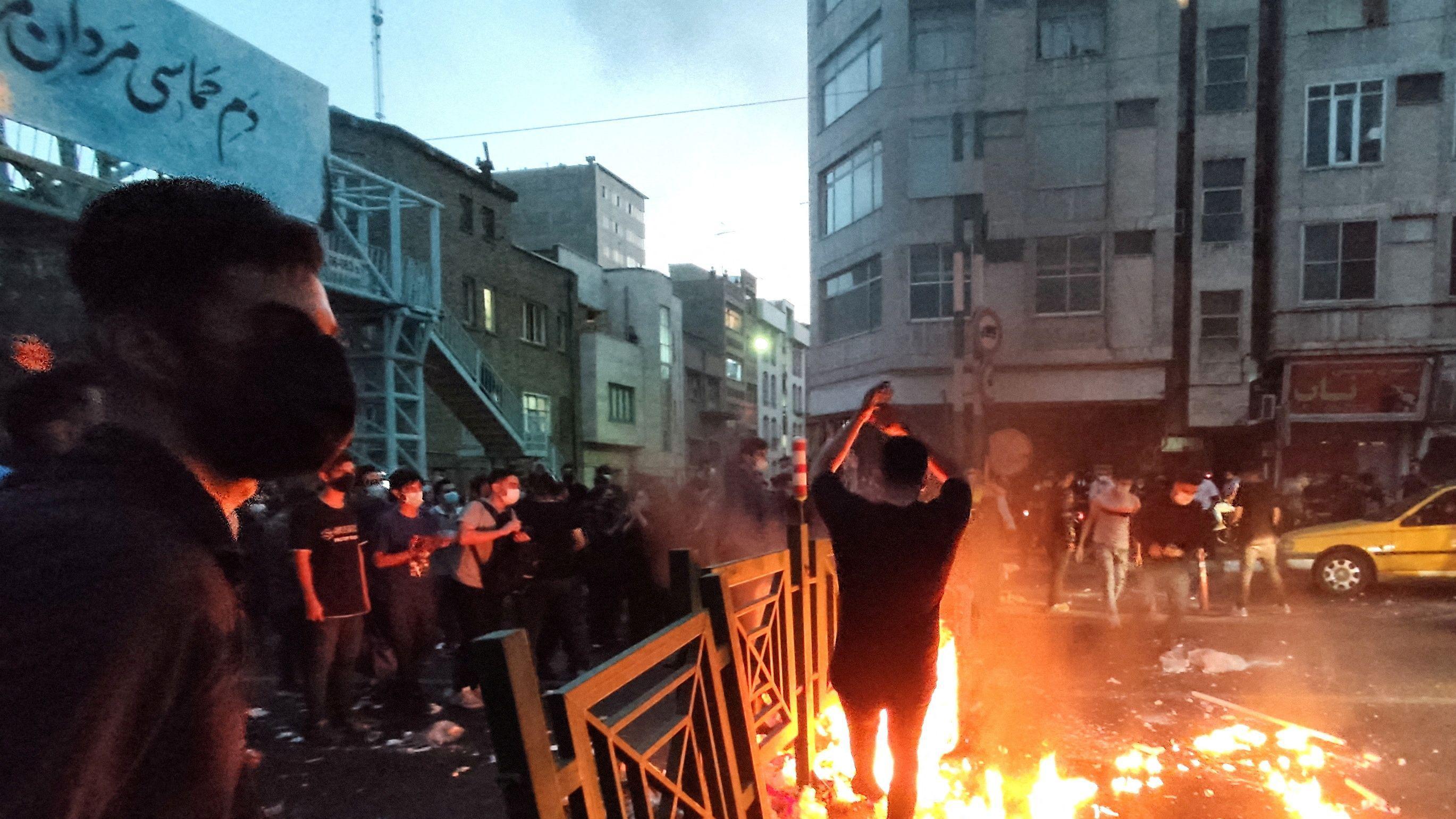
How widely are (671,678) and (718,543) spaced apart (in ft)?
16.2

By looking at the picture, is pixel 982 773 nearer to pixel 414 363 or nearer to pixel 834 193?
pixel 414 363

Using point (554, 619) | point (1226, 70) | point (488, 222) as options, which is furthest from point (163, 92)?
point (1226, 70)

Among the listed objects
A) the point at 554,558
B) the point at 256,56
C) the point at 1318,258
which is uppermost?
the point at 256,56

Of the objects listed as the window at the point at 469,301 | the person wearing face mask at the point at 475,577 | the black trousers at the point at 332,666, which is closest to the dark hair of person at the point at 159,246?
the black trousers at the point at 332,666

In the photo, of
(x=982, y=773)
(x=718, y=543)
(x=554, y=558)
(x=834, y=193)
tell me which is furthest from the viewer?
(x=834, y=193)

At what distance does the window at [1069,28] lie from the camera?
2250 cm

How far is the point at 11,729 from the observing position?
77 centimetres

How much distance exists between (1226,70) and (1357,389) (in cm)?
963

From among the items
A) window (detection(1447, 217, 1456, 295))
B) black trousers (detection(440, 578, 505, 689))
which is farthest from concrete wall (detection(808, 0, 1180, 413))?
black trousers (detection(440, 578, 505, 689))

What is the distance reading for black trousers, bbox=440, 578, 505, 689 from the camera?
678cm

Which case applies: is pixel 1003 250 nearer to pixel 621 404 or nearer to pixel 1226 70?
pixel 1226 70

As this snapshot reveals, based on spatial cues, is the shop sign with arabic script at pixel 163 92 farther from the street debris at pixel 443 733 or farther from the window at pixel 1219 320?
the window at pixel 1219 320

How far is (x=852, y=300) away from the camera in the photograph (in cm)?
2569

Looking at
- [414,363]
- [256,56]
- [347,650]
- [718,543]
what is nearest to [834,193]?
[414,363]
